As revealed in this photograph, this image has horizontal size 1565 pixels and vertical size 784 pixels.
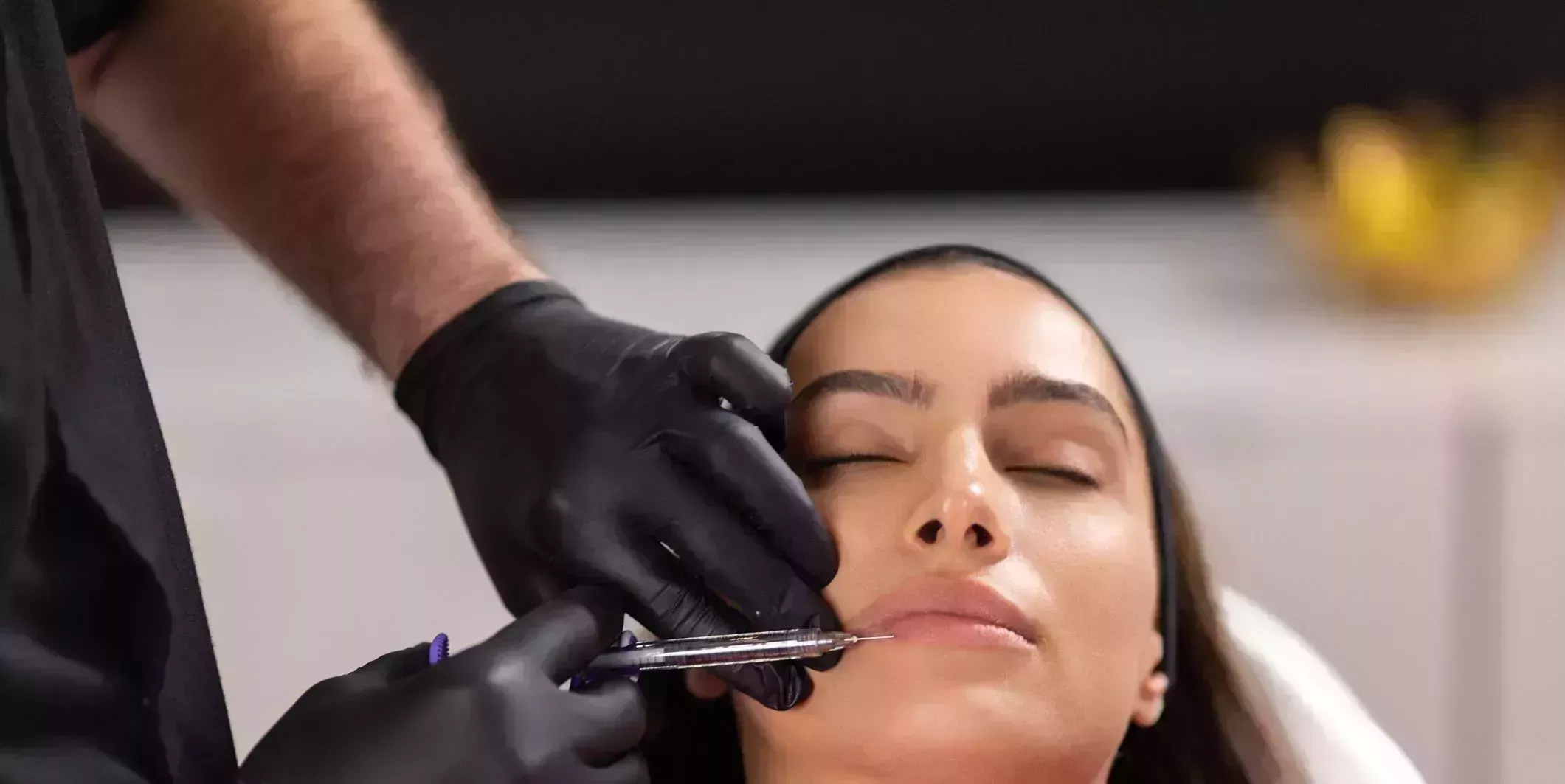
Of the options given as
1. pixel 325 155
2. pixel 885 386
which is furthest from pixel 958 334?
pixel 325 155

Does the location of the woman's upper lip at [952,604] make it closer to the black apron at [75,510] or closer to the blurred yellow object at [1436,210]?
the black apron at [75,510]

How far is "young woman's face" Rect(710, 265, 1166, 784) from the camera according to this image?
80 centimetres

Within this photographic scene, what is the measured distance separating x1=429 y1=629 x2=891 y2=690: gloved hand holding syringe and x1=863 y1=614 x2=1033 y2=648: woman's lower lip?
40 millimetres

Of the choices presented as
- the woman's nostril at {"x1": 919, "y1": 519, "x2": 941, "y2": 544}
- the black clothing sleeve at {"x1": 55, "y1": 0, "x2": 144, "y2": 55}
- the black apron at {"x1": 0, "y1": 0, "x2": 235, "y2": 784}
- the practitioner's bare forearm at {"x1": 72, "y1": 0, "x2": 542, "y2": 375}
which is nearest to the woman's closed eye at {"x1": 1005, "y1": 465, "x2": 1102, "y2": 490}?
the woman's nostril at {"x1": 919, "y1": 519, "x2": 941, "y2": 544}

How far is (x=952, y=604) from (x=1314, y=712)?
57cm

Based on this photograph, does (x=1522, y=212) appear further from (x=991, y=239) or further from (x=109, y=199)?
(x=109, y=199)

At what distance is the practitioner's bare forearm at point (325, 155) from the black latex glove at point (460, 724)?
0.37 metres

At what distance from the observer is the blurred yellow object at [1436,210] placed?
156 centimetres

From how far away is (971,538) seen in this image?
81cm

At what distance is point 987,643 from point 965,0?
126 cm

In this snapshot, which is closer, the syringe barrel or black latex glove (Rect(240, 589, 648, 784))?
black latex glove (Rect(240, 589, 648, 784))

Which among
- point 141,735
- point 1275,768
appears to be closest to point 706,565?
point 141,735

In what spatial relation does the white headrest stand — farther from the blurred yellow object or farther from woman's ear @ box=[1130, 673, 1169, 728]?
the blurred yellow object

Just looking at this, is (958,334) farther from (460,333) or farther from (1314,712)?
(1314,712)
